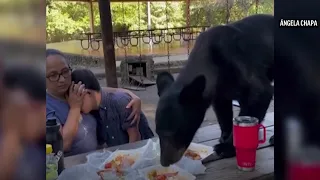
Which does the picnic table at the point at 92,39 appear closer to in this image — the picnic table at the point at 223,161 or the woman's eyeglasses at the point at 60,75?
the woman's eyeglasses at the point at 60,75

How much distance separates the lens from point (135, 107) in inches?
55.0

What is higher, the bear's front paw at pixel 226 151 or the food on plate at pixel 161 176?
the bear's front paw at pixel 226 151

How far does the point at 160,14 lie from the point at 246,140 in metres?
0.45

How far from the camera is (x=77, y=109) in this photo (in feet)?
4.36

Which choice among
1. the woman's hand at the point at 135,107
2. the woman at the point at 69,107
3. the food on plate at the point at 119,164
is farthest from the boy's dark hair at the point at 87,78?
the food on plate at the point at 119,164

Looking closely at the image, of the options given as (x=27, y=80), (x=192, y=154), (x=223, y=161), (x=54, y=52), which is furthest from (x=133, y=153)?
(x=27, y=80)

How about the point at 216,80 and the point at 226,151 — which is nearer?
the point at 216,80

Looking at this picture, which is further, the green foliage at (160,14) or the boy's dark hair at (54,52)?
the green foliage at (160,14)

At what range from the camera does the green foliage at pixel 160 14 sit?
1203 millimetres

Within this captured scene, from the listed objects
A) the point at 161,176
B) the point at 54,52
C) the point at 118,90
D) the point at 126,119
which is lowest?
the point at 161,176

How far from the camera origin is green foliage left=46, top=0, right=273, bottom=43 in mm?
1203

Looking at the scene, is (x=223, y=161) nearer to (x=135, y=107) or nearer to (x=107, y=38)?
(x=135, y=107)

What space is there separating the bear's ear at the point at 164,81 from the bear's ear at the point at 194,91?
5cm

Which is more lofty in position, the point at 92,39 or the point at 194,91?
the point at 92,39
